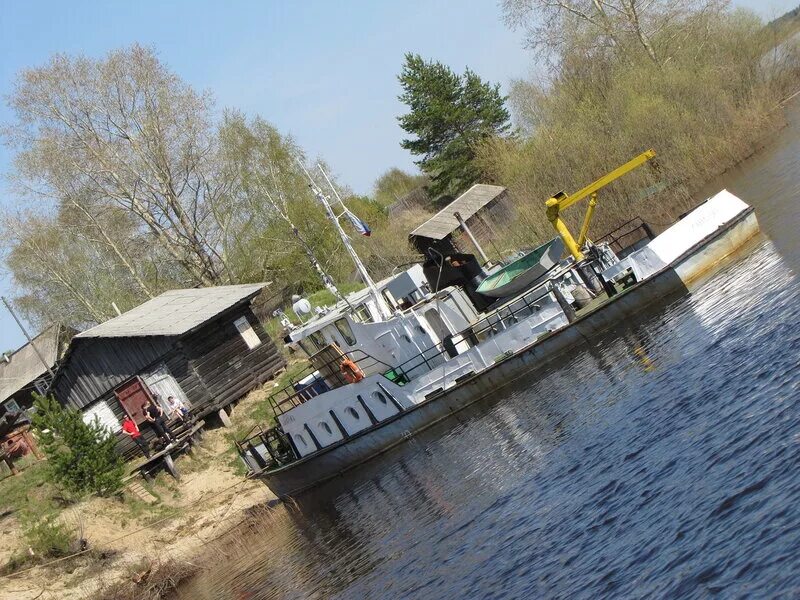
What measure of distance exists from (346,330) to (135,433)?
10592 mm

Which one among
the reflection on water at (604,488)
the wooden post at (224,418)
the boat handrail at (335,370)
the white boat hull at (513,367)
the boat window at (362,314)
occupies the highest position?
the boat window at (362,314)

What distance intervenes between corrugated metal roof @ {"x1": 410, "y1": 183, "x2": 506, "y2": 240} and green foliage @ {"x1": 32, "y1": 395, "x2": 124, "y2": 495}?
78.2ft

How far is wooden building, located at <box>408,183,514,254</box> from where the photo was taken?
173 feet

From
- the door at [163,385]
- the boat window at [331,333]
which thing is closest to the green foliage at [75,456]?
the door at [163,385]

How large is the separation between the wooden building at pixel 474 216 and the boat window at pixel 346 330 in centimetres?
2228

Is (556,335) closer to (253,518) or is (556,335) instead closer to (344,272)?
(253,518)

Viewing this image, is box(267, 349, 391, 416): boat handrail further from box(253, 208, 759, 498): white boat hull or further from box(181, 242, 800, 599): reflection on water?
box(181, 242, 800, 599): reflection on water

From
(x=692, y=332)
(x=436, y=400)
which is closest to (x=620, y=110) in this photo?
(x=436, y=400)

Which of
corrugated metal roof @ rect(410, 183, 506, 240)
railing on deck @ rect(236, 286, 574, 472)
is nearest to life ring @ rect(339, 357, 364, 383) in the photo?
railing on deck @ rect(236, 286, 574, 472)

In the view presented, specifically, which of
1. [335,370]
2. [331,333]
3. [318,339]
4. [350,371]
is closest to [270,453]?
[318,339]

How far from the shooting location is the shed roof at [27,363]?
54.7 m

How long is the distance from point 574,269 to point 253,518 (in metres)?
12.2

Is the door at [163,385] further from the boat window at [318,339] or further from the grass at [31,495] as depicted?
the boat window at [318,339]

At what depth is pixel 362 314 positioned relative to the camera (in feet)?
98.6
